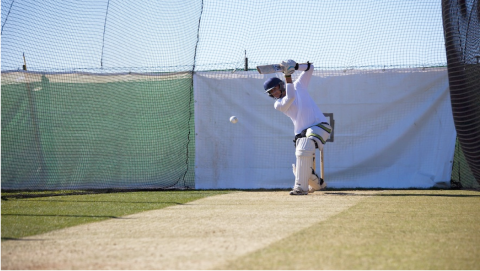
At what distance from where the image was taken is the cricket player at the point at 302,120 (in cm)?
817

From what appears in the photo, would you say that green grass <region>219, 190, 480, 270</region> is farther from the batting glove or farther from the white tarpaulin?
the white tarpaulin

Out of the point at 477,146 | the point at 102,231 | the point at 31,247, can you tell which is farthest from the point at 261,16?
the point at 31,247

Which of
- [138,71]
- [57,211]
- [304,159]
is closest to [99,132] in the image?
[138,71]

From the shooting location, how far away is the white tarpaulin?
34.2 feet

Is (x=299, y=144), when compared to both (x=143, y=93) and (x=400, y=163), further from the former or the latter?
(x=143, y=93)

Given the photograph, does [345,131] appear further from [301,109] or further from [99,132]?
[99,132]

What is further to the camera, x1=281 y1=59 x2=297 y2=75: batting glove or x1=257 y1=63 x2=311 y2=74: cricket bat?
x1=257 y1=63 x2=311 y2=74: cricket bat

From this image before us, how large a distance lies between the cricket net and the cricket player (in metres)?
2.32

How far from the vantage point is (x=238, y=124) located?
10.8 meters

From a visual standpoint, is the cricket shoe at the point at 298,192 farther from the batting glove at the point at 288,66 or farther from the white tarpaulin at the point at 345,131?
the white tarpaulin at the point at 345,131

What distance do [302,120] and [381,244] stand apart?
4.86 meters

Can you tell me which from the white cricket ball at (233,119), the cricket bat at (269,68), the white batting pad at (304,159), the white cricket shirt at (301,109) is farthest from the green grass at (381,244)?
the white cricket ball at (233,119)

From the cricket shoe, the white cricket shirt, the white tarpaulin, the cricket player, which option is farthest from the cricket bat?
the white tarpaulin

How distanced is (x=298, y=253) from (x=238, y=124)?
752 cm
